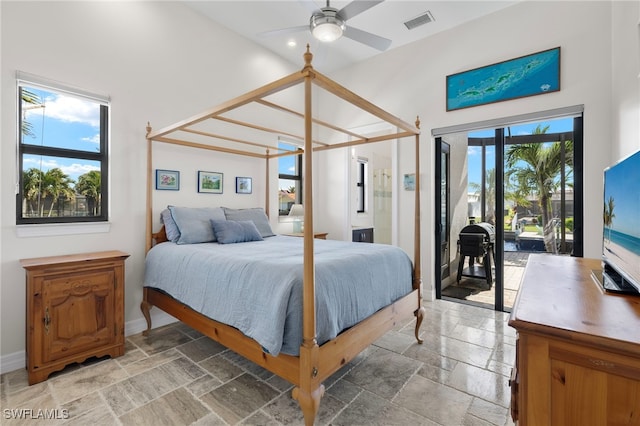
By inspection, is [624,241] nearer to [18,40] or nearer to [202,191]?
[202,191]

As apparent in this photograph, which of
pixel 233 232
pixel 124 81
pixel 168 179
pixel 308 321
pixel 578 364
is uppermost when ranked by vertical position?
pixel 124 81

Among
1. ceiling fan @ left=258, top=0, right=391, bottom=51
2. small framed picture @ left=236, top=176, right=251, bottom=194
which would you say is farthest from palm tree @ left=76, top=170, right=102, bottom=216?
ceiling fan @ left=258, top=0, right=391, bottom=51

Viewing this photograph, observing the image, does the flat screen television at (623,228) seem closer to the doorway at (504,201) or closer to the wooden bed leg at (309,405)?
the wooden bed leg at (309,405)

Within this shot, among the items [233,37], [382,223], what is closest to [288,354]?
[233,37]

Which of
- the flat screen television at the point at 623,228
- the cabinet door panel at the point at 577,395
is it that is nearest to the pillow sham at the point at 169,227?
the cabinet door panel at the point at 577,395

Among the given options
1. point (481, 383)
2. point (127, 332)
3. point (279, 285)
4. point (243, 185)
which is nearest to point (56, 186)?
point (127, 332)

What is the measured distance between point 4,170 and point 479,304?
4823 millimetres

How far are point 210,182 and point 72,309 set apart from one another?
1.83 meters

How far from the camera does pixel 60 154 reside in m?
2.59

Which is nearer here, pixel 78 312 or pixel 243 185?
pixel 78 312

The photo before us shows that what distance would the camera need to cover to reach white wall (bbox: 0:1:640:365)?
230cm

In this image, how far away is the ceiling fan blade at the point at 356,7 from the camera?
7.73 ft

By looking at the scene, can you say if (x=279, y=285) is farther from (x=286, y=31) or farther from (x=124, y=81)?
(x=124, y=81)

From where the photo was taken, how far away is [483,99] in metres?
3.47
